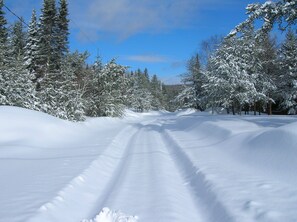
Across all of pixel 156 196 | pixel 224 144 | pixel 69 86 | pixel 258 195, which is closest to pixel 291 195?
pixel 258 195

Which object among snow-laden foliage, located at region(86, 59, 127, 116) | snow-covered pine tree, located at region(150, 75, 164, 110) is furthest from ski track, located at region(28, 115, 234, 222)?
snow-covered pine tree, located at region(150, 75, 164, 110)

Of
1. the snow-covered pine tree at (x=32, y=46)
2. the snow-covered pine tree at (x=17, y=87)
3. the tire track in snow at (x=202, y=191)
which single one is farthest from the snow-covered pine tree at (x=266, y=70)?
the snow-covered pine tree at (x=32, y=46)

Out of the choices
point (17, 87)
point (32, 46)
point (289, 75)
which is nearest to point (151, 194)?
point (17, 87)

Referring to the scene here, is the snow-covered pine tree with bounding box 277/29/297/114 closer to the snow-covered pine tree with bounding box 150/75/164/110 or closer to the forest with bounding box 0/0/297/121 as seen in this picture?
the forest with bounding box 0/0/297/121

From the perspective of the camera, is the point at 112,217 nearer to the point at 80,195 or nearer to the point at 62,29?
the point at 80,195

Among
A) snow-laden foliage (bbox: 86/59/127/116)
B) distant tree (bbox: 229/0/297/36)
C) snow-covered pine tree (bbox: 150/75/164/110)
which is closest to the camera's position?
distant tree (bbox: 229/0/297/36)

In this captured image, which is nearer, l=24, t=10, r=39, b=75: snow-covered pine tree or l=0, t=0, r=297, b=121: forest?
l=0, t=0, r=297, b=121: forest

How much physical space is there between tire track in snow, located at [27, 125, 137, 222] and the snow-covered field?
16mm

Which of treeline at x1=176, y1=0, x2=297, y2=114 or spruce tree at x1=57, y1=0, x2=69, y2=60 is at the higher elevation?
spruce tree at x1=57, y1=0, x2=69, y2=60

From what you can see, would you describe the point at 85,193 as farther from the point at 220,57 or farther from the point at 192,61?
the point at 192,61

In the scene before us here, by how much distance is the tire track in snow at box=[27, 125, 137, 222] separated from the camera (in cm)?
473

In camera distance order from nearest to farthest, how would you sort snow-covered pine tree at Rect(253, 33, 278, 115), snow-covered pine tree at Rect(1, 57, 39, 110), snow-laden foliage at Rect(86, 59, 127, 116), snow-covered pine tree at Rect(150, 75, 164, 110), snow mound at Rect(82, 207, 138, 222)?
snow mound at Rect(82, 207, 138, 222), snow-covered pine tree at Rect(1, 57, 39, 110), snow-covered pine tree at Rect(253, 33, 278, 115), snow-laden foliage at Rect(86, 59, 127, 116), snow-covered pine tree at Rect(150, 75, 164, 110)

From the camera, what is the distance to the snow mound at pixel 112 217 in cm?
450

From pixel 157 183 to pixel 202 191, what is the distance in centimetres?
106
